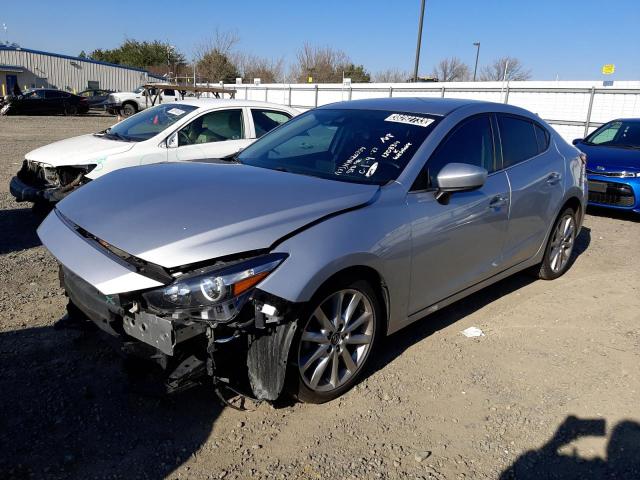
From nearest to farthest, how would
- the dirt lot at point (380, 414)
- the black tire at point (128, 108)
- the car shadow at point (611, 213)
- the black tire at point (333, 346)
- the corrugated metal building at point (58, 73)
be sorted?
1. the dirt lot at point (380, 414)
2. the black tire at point (333, 346)
3. the car shadow at point (611, 213)
4. the black tire at point (128, 108)
5. the corrugated metal building at point (58, 73)

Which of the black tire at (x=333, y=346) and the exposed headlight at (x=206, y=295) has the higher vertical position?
the exposed headlight at (x=206, y=295)

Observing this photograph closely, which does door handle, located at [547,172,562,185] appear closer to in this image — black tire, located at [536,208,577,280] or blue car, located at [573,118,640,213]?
black tire, located at [536,208,577,280]

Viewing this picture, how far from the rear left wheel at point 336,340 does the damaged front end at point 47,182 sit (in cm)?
418

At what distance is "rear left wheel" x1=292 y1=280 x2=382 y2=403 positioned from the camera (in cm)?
285

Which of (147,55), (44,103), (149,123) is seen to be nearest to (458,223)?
(149,123)

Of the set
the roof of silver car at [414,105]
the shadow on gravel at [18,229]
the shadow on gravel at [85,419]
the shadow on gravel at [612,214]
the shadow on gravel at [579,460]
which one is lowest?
the shadow on gravel at [579,460]

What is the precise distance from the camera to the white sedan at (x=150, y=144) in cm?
614

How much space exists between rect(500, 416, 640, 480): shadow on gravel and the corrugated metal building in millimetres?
50312

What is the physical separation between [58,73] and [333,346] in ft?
181

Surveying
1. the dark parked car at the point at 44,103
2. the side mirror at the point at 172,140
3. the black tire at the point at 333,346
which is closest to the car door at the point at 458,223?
the black tire at the point at 333,346

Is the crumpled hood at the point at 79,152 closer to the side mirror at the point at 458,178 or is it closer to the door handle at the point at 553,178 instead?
the side mirror at the point at 458,178

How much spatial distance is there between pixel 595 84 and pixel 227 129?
1287cm

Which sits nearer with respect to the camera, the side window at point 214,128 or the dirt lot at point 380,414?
the dirt lot at point 380,414

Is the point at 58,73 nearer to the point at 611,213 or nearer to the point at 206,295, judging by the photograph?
the point at 611,213
